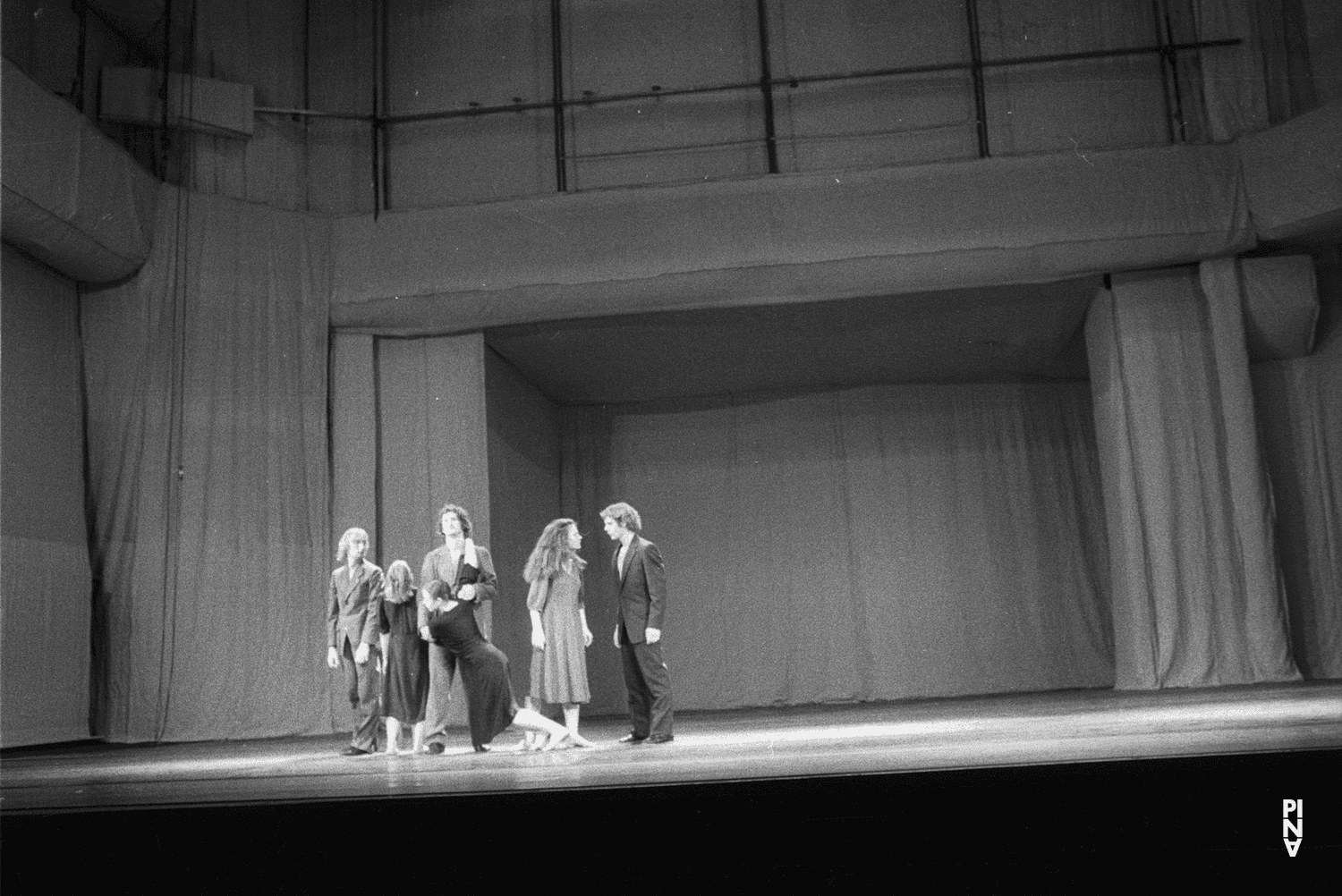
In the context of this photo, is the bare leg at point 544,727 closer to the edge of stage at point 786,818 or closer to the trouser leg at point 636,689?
the trouser leg at point 636,689

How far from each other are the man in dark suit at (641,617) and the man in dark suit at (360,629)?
4.25ft

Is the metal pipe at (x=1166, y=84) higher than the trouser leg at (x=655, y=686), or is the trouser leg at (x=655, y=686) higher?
the metal pipe at (x=1166, y=84)

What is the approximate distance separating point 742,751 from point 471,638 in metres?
1.70

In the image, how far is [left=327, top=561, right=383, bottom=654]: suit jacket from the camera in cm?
671

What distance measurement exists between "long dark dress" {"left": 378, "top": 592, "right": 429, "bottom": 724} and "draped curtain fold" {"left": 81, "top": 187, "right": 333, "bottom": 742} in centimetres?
336

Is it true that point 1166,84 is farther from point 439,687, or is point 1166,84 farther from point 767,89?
point 439,687

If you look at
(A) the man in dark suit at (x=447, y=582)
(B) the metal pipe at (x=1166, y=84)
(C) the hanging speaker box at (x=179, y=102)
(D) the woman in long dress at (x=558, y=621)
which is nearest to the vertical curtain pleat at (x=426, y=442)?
(C) the hanging speaker box at (x=179, y=102)

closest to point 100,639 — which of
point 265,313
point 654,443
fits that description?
point 265,313

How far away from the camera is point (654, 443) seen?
539 inches

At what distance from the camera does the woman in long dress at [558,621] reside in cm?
696

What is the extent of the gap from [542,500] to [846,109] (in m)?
4.90

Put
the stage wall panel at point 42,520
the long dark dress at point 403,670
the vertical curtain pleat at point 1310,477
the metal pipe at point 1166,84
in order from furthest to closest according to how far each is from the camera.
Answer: the metal pipe at point 1166,84, the vertical curtain pleat at point 1310,477, the stage wall panel at point 42,520, the long dark dress at point 403,670

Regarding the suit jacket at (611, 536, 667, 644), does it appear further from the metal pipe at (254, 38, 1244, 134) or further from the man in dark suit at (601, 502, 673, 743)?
the metal pipe at (254, 38, 1244, 134)

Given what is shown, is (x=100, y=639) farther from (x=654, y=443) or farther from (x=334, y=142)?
(x=654, y=443)
